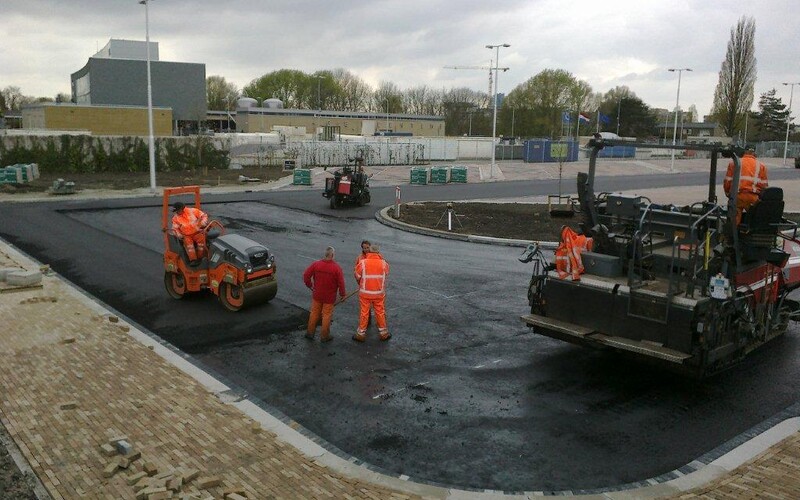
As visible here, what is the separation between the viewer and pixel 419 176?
129 feet

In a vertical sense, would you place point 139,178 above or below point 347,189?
A: below

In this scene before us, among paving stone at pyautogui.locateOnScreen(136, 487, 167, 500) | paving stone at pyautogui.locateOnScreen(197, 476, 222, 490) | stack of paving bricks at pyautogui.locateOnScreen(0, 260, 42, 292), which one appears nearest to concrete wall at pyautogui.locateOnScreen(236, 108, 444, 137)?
stack of paving bricks at pyautogui.locateOnScreen(0, 260, 42, 292)

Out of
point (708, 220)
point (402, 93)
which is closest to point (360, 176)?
point (708, 220)

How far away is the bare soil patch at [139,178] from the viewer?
33019mm

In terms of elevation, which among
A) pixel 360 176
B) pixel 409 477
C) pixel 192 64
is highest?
pixel 192 64

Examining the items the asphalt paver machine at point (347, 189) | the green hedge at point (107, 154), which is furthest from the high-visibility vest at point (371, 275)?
the green hedge at point (107, 154)

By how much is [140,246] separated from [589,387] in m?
13.0

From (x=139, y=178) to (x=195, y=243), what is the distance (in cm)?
2913

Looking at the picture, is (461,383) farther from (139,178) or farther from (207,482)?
(139,178)

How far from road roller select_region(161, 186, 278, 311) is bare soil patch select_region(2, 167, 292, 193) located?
22618 mm

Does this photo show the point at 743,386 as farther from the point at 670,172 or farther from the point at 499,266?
the point at 670,172

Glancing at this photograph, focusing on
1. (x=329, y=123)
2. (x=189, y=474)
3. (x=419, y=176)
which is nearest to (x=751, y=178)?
(x=189, y=474)

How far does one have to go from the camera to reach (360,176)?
27.0 metres

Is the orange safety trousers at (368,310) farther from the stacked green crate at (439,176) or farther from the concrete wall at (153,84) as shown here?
the concrete wall at (153,84)
